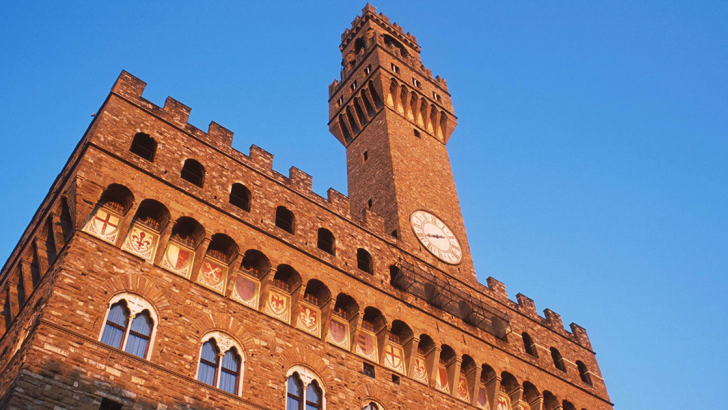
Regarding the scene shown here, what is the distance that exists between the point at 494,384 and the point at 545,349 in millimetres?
3946

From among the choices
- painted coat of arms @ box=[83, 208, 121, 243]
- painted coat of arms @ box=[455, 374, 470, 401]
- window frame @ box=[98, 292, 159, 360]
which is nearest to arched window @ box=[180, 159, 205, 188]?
painted coat of arms @ box=[83, 208, 121, 243]

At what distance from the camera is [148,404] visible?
1366 cm

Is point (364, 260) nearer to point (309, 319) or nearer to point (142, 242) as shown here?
point (309, 319)

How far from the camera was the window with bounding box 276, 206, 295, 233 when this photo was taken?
1975cm

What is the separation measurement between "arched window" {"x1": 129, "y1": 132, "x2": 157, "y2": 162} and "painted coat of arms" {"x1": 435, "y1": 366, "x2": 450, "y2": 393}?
1015 centimetres

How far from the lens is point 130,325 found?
1466cm

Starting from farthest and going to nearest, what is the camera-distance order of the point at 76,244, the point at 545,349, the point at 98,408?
the point at 545,349, the point at 76,244, the point at 98,408

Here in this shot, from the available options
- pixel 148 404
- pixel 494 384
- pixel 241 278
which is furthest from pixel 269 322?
pixel 494 384

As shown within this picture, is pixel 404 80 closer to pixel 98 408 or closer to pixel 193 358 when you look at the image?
pixel 193 358

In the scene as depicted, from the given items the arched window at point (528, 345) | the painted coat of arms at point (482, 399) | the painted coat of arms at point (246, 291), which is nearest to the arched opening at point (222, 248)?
the painted coat of arms at point (246, 291)

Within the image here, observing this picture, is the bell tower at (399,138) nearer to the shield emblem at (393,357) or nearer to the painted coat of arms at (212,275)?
the shield emblem at (393,357)

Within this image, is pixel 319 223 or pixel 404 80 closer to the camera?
pixel 319 223

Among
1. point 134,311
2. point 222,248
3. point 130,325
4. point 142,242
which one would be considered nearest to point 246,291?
point 222,248

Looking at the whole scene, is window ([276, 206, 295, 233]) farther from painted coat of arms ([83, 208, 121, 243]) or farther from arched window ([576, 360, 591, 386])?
arched window ([576, 360, 591, 386])
